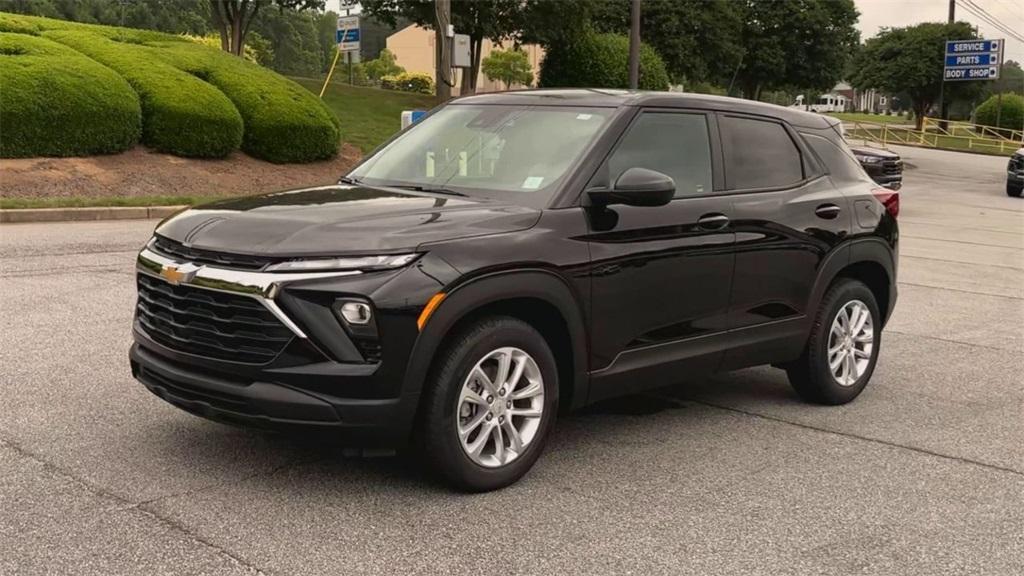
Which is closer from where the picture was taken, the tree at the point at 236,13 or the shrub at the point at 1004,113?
the tree at the point at 236,13

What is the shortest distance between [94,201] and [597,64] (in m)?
28.9

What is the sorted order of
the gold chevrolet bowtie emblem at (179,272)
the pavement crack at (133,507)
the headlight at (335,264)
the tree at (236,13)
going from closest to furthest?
1. the pavement crack at (133,507)
2. the headlight at (335,264)
3. the gold chevrolet bowtie emblem at (179,272)
4. the tree at (236,13)

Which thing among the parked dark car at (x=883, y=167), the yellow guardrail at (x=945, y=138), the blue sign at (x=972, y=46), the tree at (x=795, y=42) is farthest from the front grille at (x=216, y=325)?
the blue sign at (x=972, y=46)

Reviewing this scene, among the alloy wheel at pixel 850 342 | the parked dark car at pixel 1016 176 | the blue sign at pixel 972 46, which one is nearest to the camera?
the alloy wheel at pixel 850 342

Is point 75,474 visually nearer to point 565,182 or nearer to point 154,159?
point 565,182

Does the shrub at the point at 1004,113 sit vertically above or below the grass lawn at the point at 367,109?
above

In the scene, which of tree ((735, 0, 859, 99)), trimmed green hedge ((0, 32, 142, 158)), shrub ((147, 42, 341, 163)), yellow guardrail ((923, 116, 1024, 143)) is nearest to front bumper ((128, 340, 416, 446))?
trimmed green hedge ((0, 32, 142, 158))

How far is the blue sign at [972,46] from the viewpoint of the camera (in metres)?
61.9

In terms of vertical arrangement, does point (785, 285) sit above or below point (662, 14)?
below

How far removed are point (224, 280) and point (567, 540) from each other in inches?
66.4

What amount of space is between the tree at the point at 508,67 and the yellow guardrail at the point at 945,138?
2465cm

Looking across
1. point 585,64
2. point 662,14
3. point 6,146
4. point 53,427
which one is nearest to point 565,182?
point 53,427

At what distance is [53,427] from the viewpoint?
16.1 feet

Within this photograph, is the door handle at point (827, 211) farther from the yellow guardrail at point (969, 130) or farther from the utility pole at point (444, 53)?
the yellow guardrail at point (969, 130)
